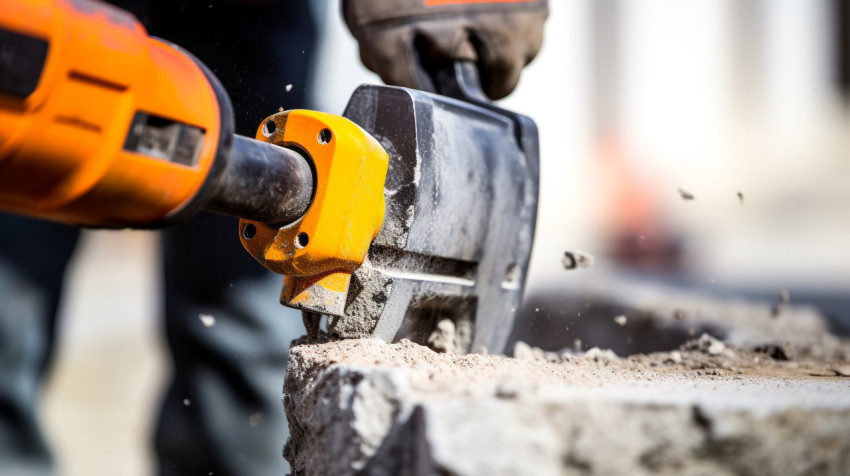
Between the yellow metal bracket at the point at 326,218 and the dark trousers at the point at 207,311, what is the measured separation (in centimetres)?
38

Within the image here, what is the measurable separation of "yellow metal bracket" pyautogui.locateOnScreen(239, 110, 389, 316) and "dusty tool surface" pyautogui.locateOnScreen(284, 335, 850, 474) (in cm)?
14

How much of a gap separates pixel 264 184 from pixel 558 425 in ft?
1.42

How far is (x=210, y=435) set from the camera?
1.47m

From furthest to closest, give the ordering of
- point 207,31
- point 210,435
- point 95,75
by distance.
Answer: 1. point 210,435
2. point 207,31
3. point 95,75

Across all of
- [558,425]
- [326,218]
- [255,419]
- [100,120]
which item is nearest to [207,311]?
[255,419]

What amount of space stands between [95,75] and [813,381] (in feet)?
3.08

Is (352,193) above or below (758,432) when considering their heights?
above

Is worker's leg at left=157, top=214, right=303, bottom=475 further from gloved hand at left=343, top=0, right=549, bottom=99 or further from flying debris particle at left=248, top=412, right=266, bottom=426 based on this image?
gloved hand at left=343, top=0, right=549, bottom=99

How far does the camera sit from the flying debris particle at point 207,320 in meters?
1.47

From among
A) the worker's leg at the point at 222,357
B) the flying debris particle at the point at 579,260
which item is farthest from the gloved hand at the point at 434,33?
the worker's leg at the point at 222,357

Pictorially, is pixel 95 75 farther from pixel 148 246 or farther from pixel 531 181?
pixel 148 246

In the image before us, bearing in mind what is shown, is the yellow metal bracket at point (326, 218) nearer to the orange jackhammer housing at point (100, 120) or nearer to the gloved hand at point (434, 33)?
the orange jackhammer housing at point (100, 120)

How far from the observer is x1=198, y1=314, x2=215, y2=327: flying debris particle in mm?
1474

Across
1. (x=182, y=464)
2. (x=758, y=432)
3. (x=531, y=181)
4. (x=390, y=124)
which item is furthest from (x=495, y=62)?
(x=182, y=464)
